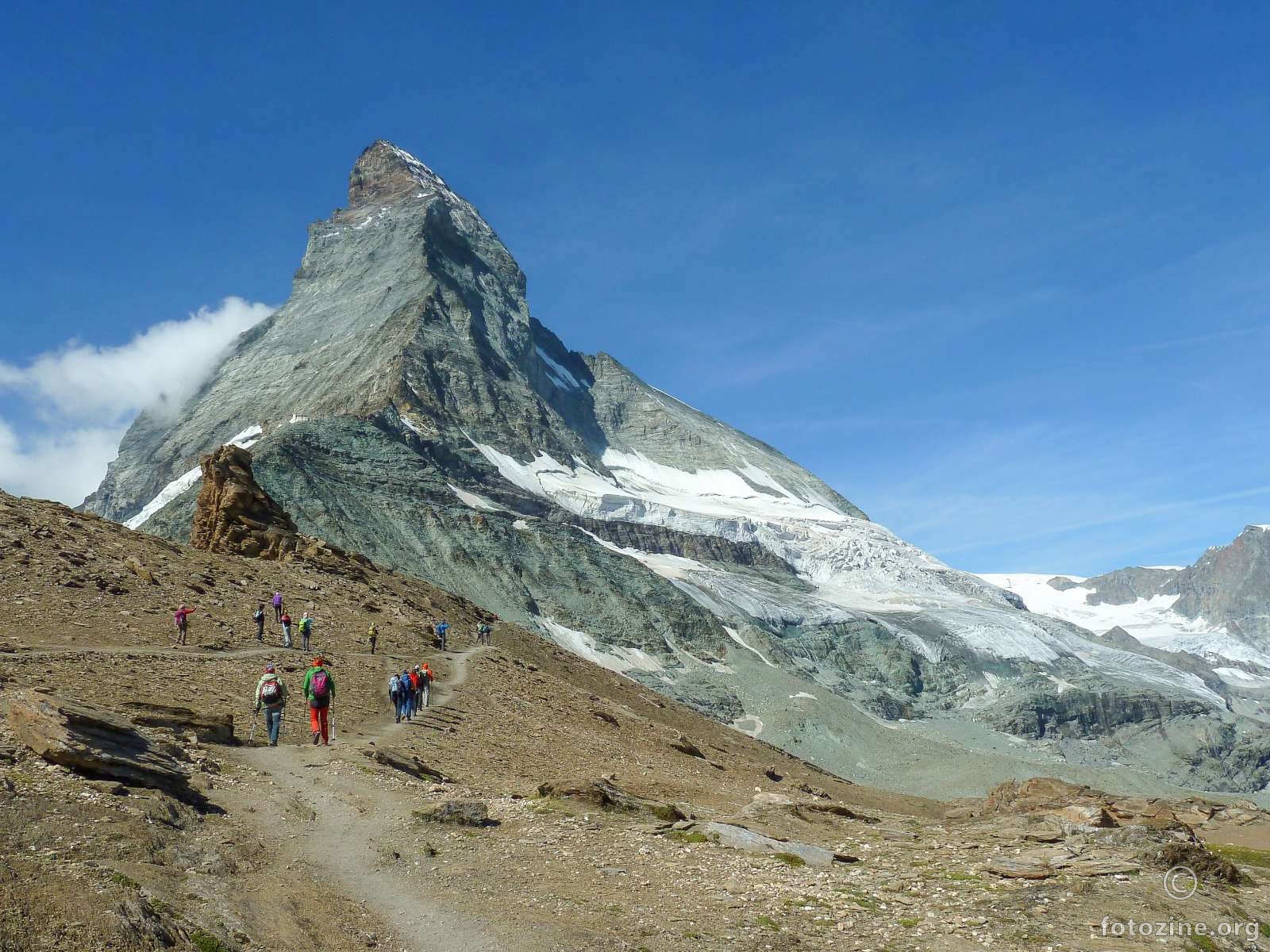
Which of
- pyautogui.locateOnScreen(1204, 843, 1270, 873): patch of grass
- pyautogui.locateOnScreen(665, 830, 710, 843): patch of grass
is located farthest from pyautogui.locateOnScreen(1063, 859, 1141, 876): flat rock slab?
pyautogui.locateOnScreen(1204, 843, 1270, 873): patch of grass

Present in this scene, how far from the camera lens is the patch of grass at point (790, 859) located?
15.7 meters

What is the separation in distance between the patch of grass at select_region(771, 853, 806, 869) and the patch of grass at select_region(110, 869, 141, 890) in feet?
28.2

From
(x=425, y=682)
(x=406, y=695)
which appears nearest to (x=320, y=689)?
(x=406, y=695)

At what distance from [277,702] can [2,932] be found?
40.7ft

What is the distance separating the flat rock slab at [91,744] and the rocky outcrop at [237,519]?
106 ft

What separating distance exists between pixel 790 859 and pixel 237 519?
38.3 meters

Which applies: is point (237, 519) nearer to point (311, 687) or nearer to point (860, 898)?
point (311, 687)

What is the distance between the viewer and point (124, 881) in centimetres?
1082

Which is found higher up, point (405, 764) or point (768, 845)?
point (405, 764)

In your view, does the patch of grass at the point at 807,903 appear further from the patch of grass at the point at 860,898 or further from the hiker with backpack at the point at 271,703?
the hiker with backpack at the point at 271,703

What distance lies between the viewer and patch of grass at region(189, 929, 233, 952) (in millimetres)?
10188

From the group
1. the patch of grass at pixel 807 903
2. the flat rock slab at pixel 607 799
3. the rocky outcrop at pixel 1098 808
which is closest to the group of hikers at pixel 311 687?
the flat rock slab at pixel 607 799

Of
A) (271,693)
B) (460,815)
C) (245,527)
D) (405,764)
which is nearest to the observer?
(460,815)

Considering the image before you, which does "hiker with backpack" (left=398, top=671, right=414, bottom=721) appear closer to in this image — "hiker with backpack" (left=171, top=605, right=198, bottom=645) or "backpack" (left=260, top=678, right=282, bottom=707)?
"backpack" (left=260, top=678, right=282, bottom=707)
